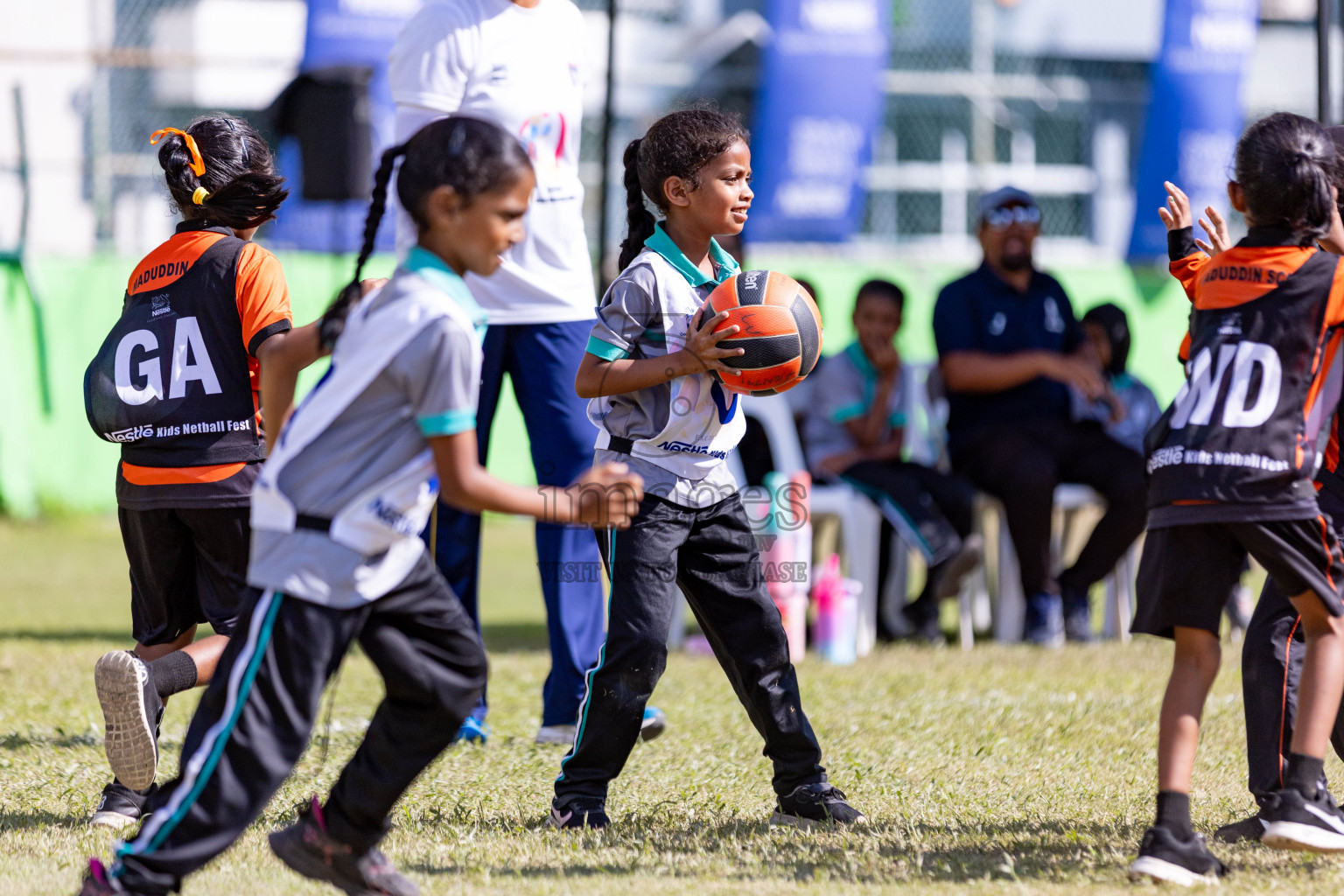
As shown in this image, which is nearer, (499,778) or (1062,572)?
(499,778)

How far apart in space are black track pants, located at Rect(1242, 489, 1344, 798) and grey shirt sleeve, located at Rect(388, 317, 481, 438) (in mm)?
1949

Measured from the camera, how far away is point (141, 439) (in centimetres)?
371

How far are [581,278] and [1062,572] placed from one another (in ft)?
10.9

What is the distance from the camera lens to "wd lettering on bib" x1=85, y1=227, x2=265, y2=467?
3.68 metres

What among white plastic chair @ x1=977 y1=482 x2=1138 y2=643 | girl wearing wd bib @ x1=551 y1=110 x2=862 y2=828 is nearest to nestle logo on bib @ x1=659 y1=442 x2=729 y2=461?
girl wearing wd bib @ x1=551 y1=110 x2=862 y2=828

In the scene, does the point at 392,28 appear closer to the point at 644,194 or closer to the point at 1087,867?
the point at 644,194

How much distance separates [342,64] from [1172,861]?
11.1 meters

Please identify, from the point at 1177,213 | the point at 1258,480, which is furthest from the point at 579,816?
the point at 1177,213

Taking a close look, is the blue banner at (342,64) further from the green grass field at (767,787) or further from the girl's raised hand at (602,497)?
the girl's raised hand at (602,497)

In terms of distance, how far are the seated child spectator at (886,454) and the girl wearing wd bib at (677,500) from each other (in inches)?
122

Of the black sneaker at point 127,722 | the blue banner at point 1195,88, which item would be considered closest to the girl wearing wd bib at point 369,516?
the black sneaker at point 127,722

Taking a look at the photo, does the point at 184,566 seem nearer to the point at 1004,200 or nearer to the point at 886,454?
the point at 886,454

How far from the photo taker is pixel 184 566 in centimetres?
385

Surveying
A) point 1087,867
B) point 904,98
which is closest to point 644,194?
point 1087,867
